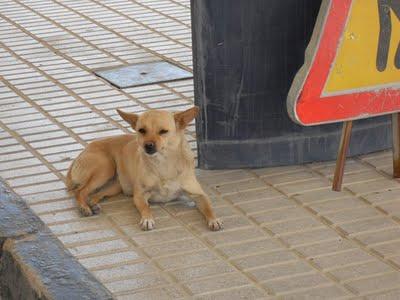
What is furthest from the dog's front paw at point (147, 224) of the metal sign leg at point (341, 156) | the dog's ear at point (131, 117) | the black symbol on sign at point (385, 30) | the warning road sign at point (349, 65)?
the black symbol on sign at point (385, 30)

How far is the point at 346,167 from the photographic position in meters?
6.52

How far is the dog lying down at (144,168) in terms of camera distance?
5.81 meters

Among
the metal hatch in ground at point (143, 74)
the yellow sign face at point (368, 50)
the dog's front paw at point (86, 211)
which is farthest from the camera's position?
the metal hatch in ground at point (143, 74)

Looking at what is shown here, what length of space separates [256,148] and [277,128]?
17 cm

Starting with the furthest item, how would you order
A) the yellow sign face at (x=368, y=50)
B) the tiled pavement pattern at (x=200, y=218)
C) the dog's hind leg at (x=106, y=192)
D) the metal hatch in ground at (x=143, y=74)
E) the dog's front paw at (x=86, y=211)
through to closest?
the metal hatch in ground at (x=143, y=74), the dog's hind leg at (x=106, y=192), the dog's front paw at (x=86, y=211), the yellow sign face at (x=368, y=50), the tiled pavement pattern at (x=200, y=218)

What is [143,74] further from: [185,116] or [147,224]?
[147,224]

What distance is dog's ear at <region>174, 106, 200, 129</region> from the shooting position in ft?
19.3

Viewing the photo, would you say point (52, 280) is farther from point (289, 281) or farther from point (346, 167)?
point (346, 167)

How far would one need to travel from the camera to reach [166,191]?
19.7 feet

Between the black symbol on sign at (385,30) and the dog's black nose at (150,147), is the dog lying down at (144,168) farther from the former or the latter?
the black symbol on sign at (385,30)

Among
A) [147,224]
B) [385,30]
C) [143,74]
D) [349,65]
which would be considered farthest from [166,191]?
[143,74]

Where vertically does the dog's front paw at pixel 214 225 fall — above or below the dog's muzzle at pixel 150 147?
below

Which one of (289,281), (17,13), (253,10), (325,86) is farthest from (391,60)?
(17,13)

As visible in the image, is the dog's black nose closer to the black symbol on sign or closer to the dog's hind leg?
the dog's hind leg
